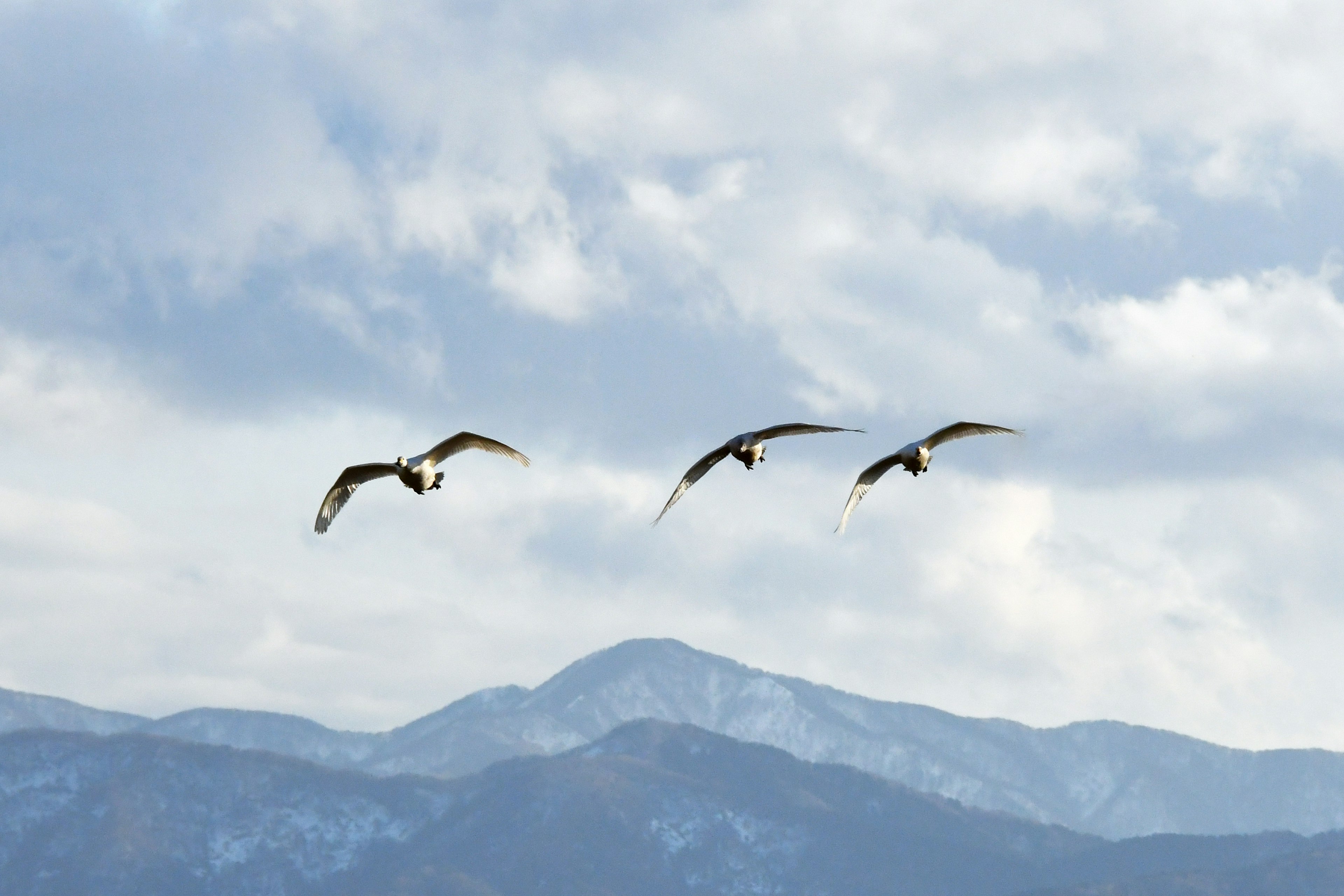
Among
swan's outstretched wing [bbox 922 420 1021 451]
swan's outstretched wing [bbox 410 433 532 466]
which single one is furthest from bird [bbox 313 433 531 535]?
swan's outstretched wing [bbox 922 420 1021 451]

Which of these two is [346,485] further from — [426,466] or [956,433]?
[956,433]

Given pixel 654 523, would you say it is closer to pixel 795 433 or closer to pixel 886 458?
pixel 795 433

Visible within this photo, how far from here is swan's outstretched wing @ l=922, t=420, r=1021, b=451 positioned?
99438 millimetres

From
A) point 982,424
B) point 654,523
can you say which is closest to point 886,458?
point 982,424

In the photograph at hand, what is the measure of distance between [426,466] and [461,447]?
6.47 ft

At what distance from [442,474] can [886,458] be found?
2483cm

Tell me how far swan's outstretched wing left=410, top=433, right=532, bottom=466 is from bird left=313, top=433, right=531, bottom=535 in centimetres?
2

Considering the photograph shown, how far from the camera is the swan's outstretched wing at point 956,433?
3915 inches

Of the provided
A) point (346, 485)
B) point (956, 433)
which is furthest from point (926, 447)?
point (346, 485)

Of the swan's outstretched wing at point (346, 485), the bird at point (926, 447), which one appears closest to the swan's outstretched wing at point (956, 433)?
the bird at point (926, 447)

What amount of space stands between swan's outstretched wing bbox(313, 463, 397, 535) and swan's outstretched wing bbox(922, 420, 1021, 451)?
2876cm

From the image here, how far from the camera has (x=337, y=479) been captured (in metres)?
102

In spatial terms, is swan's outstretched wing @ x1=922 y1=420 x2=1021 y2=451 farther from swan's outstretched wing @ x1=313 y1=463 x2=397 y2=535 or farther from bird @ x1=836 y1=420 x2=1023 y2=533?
swan's outstretched wing @ x1=313 y1=463 x2=397 y2=535

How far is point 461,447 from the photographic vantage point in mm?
94562
